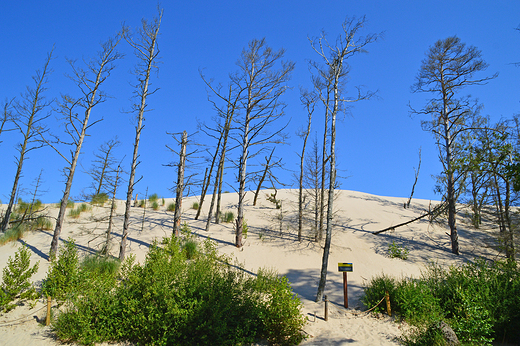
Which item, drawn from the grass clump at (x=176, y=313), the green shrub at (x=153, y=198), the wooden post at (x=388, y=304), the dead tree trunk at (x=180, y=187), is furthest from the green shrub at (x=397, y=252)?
the green shrub at (x=153, y=198)

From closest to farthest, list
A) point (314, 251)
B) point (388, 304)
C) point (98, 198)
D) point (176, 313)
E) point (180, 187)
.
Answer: point (176, 313) < point (388, 304) < point (180, 187) < point (314, 251) < point (98, 198)

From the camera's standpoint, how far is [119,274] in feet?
34.4

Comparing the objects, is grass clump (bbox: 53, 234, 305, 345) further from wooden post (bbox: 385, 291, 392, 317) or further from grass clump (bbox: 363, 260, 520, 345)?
wooden post (bbox: 385, 291, 392, 317)

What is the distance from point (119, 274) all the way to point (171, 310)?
4.47 m

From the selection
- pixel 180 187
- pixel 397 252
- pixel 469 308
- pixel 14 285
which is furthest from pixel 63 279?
pixel 397 252

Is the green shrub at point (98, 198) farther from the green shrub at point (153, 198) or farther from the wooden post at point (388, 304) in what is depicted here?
the wooden post at point (388, 304)

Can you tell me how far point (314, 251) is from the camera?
15.9m

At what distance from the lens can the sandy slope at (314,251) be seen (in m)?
8.41

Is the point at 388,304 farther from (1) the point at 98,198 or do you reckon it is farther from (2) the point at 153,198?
(2) the point at 153,198

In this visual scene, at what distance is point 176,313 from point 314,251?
10221 millimetres

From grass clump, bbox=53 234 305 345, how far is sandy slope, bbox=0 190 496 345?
948mm

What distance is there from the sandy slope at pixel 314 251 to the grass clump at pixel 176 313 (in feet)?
3.11

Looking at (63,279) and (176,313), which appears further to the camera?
(63,279)

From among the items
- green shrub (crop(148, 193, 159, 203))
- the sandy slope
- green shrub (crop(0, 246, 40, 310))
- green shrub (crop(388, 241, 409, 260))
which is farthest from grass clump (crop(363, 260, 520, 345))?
green shrub (crop(148, 193, 159, 203))
